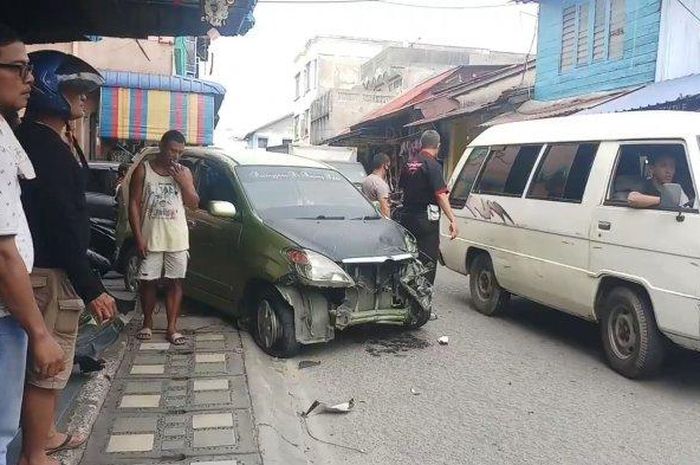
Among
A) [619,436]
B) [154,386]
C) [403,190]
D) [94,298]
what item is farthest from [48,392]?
[403,190]

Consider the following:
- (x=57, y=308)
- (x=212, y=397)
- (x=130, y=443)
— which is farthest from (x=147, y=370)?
(x=57, y=308)

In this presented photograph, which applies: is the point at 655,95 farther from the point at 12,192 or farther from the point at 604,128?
the point at 12,192

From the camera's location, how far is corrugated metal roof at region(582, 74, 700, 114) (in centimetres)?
877

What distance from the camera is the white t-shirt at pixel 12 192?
2.06 meters

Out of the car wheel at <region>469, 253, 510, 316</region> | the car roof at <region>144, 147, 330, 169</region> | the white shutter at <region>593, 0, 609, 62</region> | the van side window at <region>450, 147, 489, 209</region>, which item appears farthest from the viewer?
the white shutter at <region>593, 0, 609, 62</region>

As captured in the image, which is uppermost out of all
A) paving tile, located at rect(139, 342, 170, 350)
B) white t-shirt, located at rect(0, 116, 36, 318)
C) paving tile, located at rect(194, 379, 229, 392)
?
white t-shirt, located at rect(0, 116, 36, 318)

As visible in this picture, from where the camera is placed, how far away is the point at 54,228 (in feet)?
8.88

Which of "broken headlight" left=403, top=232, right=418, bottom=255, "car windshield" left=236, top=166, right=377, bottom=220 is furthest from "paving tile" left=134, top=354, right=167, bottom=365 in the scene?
"broken headlight" left=403, top=232, right=418, bottom=255

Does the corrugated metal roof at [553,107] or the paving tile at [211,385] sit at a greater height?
the corrugated metal roof at [553,107]

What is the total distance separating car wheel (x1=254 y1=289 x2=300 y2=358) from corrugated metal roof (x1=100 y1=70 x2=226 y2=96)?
10014 mm

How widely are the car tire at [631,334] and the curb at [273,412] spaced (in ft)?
8.76

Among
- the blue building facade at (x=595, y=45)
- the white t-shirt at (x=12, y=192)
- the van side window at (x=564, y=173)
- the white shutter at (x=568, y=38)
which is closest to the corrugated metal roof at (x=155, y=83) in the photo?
the blue building facade at (x=595, y=45)

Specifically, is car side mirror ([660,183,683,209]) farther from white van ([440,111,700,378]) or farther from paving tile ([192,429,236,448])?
A: paving tile ([192,429,236,448])

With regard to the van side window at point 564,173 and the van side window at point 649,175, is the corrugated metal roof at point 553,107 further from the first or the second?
the van side window at point 649,175
